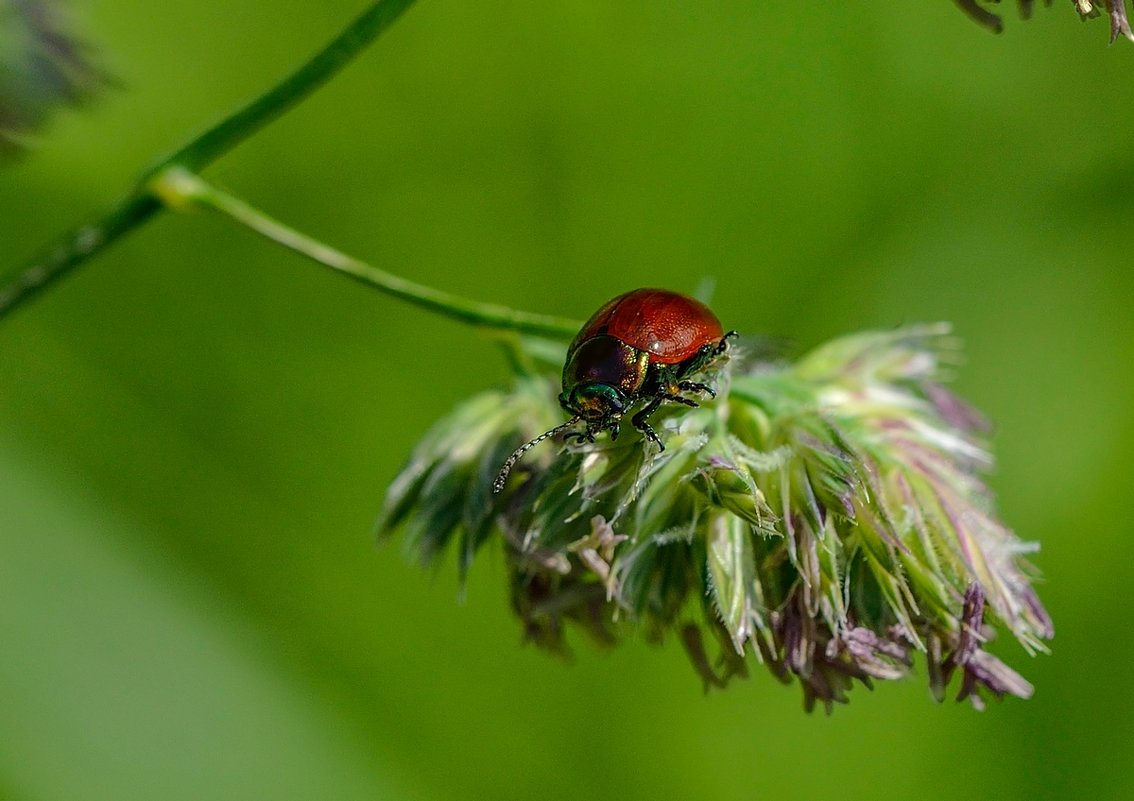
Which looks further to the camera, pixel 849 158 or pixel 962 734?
pixel 849 158

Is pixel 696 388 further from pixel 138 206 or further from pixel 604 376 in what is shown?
pixel 138 206

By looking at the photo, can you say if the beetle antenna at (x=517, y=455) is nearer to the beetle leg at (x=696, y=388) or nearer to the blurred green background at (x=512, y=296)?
the beetle leg at (x=696, y=388)

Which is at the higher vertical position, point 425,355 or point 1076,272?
point 425,355

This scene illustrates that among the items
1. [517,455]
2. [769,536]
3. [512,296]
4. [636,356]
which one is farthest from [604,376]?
[512,296]

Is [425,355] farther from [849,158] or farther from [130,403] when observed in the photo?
[849,158]

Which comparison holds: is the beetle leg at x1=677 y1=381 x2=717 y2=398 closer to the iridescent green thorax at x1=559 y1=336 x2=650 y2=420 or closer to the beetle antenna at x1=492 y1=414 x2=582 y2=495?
the iridescent green thorax at x1=559 y1=336 x2=650 y2=420

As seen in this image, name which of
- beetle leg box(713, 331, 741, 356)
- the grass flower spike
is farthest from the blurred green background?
beetle leg box(713, 331, 741, 356)

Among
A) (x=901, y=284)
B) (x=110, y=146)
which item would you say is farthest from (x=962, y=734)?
(x=110, y=146)
